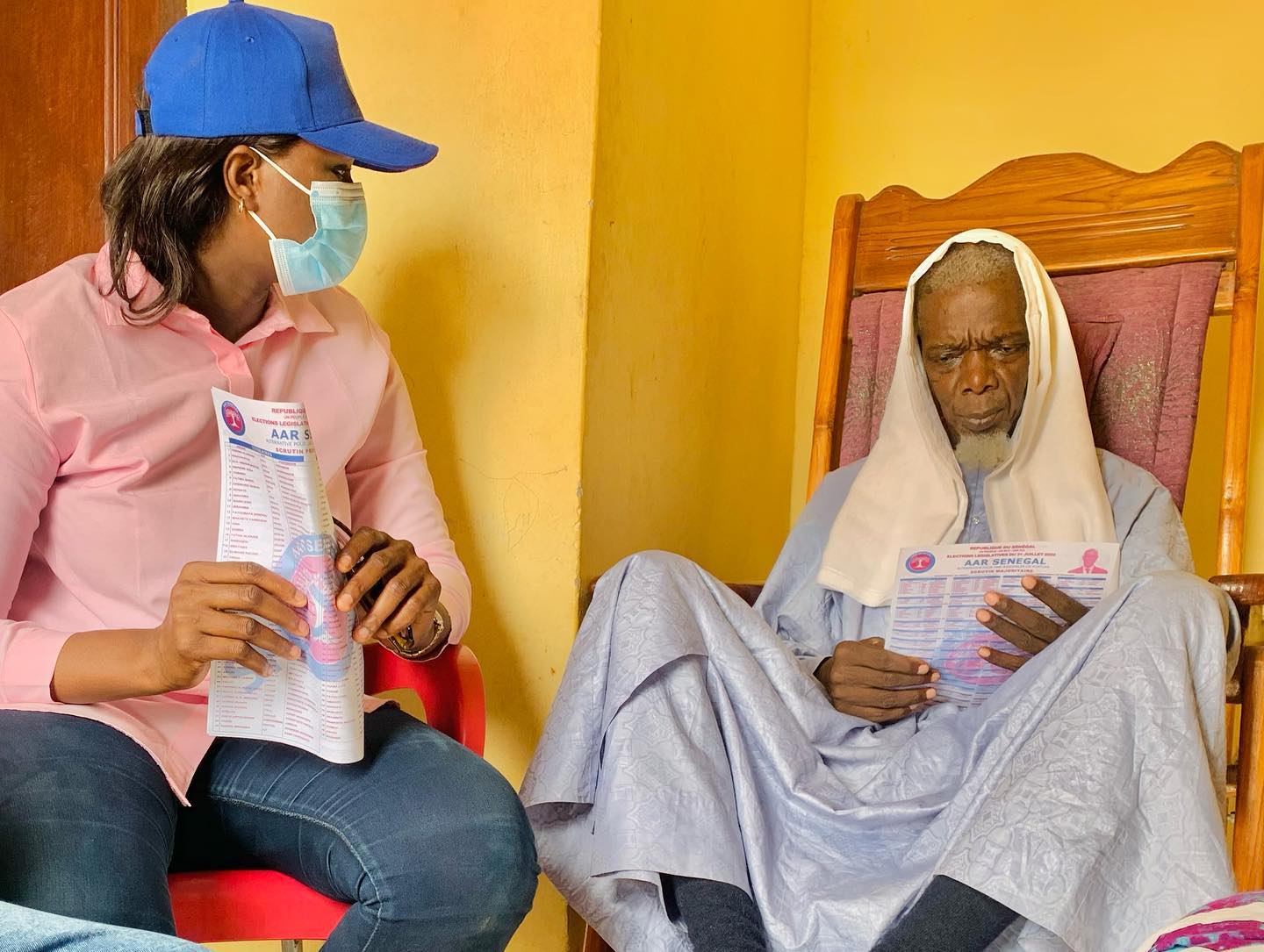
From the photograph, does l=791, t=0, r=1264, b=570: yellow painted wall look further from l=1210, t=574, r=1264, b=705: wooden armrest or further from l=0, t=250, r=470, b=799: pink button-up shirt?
l=0, t=250, r=470, b=799: pink button-up shirt

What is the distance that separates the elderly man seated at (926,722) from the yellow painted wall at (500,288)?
0.93ft

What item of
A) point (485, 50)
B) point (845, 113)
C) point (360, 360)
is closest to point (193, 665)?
point (360, 360)

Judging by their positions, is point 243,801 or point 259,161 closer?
point 243,801

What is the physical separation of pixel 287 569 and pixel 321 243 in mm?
479

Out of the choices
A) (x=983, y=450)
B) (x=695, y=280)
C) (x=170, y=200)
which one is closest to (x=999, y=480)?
(x=983, y=450)

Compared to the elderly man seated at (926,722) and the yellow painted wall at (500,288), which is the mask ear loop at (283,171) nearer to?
the yellow painted wall at (500,288)

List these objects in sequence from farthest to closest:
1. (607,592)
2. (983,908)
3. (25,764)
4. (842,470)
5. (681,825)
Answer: (842,470)
(607,592)
(681,825)
(983,908)
(25,764)

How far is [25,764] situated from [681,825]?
2.24 ft

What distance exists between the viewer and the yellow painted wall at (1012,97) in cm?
243

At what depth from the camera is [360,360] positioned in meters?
1.68

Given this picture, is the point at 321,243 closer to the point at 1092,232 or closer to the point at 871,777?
the point at 871,777

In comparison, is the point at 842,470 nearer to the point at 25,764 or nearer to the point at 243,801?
the point at 243,801

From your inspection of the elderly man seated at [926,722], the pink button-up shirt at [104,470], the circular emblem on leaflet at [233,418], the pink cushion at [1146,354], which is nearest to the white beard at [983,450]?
the elderly man seated at [926,722]

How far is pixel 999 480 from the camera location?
1.93 m
